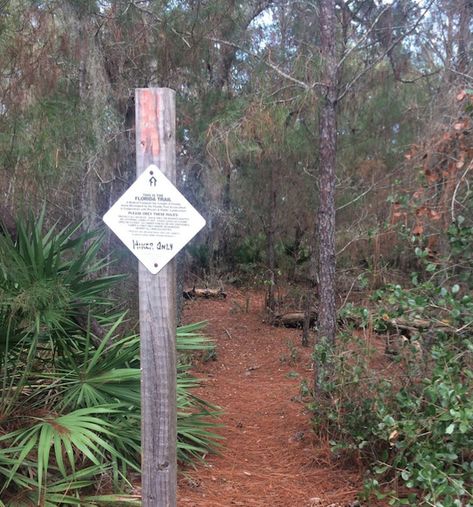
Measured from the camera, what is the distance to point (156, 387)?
110 inches

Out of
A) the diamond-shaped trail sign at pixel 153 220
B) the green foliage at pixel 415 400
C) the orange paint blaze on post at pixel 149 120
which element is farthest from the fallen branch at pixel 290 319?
the orange paint blaze on post at pixel 149 120

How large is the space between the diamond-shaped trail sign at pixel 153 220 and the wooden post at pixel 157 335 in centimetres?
5

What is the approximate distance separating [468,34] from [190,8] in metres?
3.78

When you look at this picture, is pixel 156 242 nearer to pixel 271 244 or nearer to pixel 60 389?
pixel 60 389

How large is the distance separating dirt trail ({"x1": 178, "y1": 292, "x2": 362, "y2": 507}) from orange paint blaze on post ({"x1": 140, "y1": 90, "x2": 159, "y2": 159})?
2774mm

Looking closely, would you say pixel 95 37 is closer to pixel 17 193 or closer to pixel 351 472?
pixel 17 193

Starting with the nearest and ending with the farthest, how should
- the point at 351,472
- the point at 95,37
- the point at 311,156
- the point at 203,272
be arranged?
1. the point at 351,472
2. the point at 95,37
3. the point at 311,156
4. the point at 203,272

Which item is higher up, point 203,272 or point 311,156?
point 311,156

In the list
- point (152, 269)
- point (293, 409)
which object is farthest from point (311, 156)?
point (152, 269)

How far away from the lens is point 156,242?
9.02 ft

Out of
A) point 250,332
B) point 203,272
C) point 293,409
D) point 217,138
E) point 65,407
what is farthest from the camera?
point 203,272

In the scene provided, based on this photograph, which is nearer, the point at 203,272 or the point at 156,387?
the point at 156,387

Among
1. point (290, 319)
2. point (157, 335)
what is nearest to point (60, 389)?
point (157, 335)

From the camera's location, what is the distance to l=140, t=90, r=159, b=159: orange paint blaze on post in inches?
107
